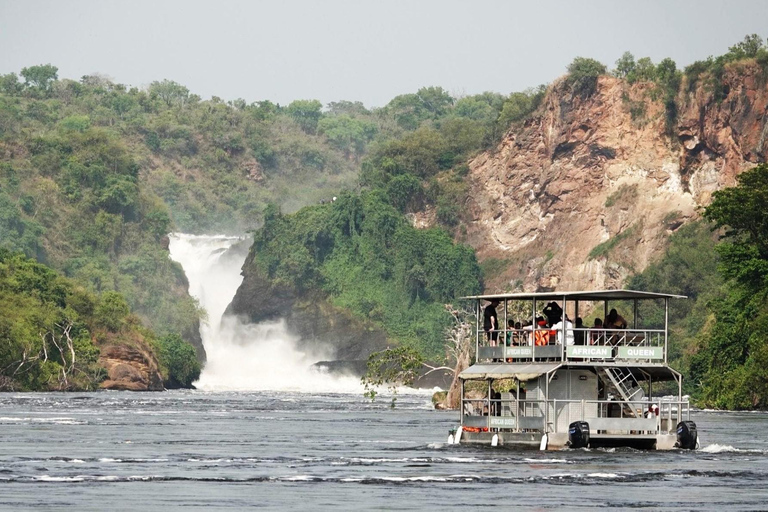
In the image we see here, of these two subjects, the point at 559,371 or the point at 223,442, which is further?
the point at 223,442

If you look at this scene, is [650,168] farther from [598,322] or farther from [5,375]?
[598,322]

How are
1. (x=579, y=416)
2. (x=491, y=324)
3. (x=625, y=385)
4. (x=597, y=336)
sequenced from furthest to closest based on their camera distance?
(x=491, y=324), (x=597, y=336), (x=625, y=385), (x=579, y=416)

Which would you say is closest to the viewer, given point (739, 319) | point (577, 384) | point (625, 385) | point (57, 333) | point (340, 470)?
point (340, 470)

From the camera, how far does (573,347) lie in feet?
189

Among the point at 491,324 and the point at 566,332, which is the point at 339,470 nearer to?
the point at 566,332

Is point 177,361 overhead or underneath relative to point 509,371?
overhead

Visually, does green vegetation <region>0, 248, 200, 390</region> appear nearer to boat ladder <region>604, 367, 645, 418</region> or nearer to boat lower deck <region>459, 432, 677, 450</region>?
boat lower deck <region>459, 432, 677, 450</region>

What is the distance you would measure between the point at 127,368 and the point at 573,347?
10375cm

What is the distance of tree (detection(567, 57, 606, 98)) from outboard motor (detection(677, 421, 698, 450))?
5467 inches

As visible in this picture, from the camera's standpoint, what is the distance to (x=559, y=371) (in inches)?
2314

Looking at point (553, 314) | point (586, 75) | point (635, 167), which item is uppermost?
point (586, 75)

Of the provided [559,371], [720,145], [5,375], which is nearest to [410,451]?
[559,371]

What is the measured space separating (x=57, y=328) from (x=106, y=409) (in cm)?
5055

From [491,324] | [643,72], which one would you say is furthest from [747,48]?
[491,324]
